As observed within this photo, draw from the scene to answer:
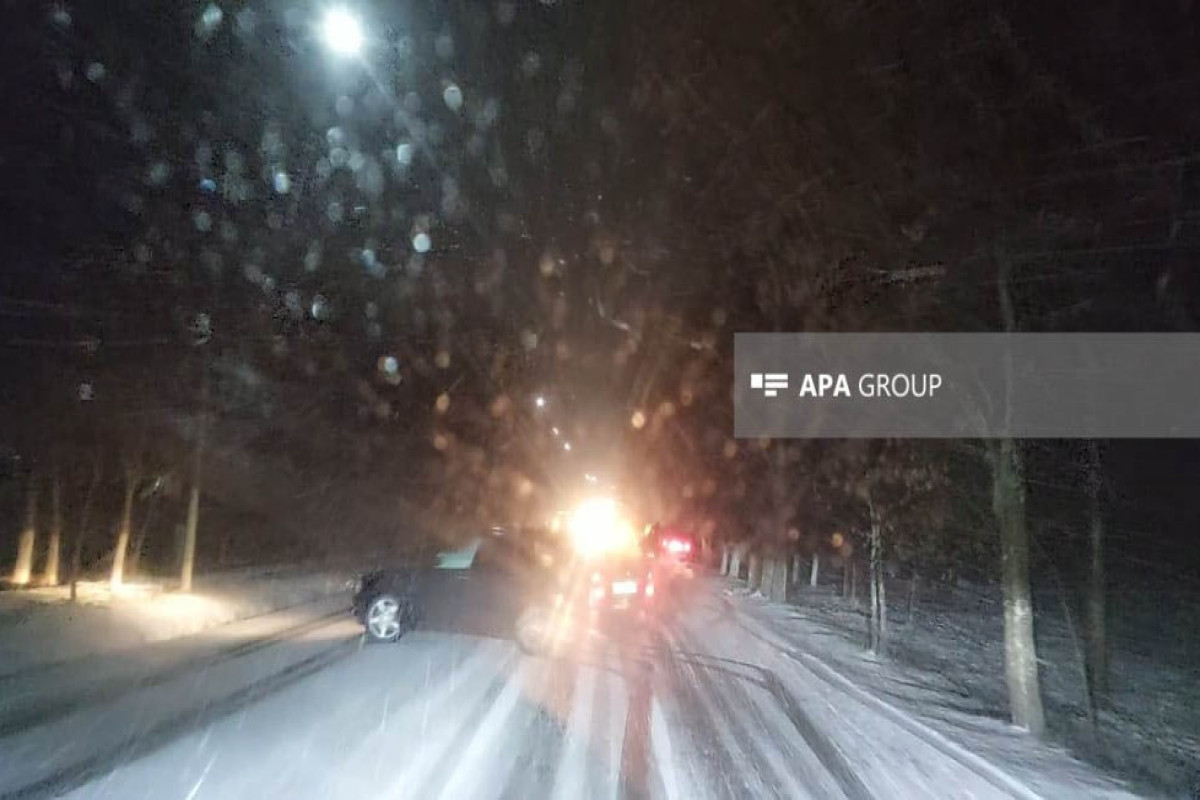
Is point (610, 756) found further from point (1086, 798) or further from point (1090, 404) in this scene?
point (1090, 404)

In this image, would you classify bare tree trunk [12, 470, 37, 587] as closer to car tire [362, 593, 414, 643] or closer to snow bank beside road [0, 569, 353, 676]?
snow bank beside road [0, 569, 353, 676]

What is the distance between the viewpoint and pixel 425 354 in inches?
1751

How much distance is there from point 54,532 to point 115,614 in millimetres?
4565

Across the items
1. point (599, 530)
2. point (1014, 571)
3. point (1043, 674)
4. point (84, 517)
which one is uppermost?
point (599, 530)

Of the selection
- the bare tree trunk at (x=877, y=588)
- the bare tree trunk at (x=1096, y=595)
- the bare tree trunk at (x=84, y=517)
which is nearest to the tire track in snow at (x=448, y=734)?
the bare tree trunk at (x=877, y=588)

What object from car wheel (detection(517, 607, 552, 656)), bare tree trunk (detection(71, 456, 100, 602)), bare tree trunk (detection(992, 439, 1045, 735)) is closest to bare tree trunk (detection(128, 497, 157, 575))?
bare tree trunk (detection(71, 456, 100, 602))

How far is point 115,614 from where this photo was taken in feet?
55.0

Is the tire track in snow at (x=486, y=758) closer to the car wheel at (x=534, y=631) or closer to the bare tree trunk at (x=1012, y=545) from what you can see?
the car wheel at (x=534, y=631)

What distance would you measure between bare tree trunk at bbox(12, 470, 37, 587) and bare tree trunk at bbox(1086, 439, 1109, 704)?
1684cm

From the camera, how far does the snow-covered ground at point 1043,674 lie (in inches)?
414

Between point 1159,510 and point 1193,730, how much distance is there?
21.1ft

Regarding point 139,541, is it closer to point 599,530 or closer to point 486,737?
point 599,530

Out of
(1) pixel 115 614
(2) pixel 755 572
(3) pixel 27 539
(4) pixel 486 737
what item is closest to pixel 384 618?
(1) pixel 115 614

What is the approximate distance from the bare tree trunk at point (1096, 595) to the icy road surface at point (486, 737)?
333 cm
